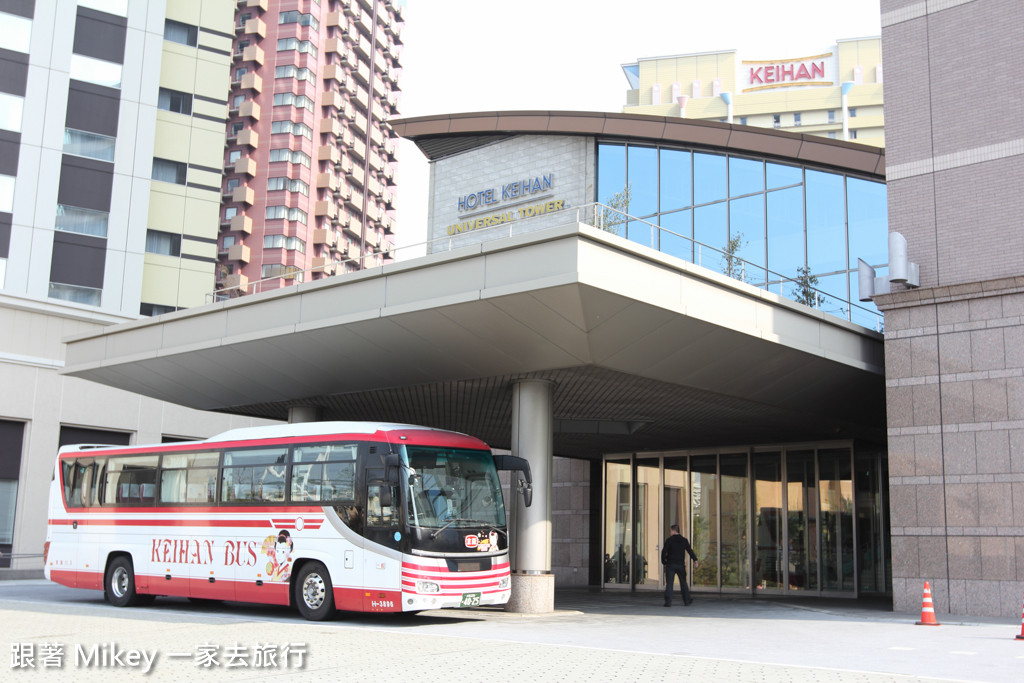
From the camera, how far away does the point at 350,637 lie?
1256 cm

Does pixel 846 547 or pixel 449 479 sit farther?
pixel 846 547

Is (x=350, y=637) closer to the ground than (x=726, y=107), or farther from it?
closer to the ground

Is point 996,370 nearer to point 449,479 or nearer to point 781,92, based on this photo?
point 449,479

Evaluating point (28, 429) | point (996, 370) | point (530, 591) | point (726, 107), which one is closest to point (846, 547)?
point (996, 370)

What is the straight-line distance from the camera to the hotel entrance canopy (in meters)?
15.3

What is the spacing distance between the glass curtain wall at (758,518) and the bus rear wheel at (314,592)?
49.1ft

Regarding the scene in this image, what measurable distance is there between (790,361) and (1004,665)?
8833 millimetres

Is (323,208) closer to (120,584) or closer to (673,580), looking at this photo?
(120,584)

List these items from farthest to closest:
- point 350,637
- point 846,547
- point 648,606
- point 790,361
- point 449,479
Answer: point 846,547, point 648,606, point 790,361, point 449,479, point 350,637

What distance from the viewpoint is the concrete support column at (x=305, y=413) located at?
2278cm

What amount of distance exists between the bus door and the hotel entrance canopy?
3.13m

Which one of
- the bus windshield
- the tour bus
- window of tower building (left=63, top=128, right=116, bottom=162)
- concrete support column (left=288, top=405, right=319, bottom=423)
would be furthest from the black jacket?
window of tower building (left=63, top=128, right=116, bottom=162)

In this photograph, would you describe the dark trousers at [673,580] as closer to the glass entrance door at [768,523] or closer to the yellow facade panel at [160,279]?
the glass entrance door at [768,523]

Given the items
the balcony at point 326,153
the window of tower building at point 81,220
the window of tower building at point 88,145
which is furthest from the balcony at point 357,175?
the window of tower building at point 81,220
